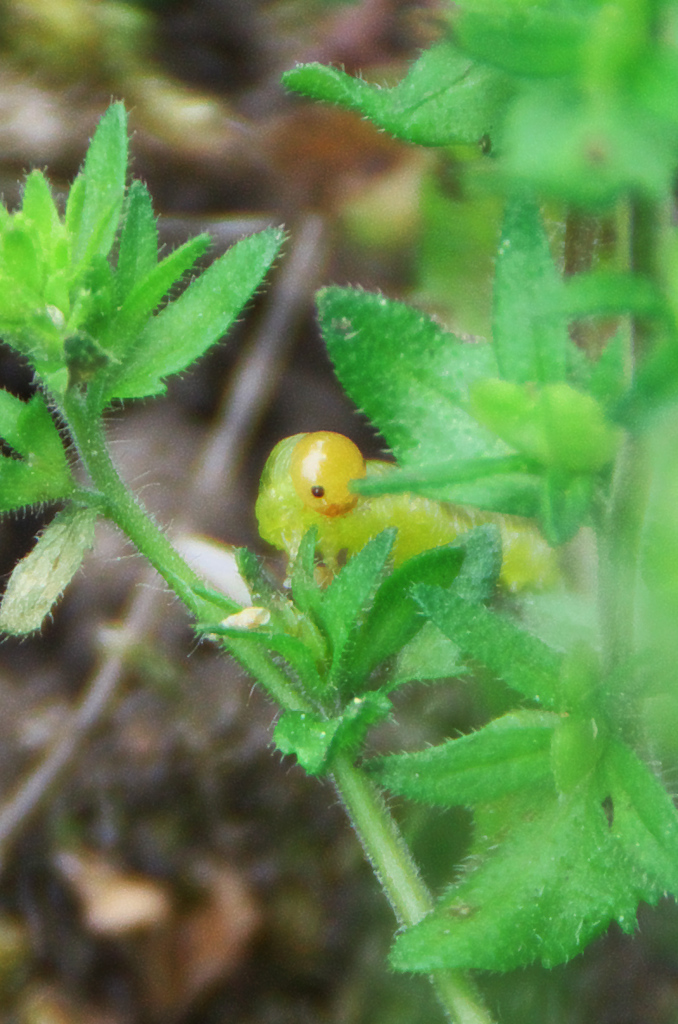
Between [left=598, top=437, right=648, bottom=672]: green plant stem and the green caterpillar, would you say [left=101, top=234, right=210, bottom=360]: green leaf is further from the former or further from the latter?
[left=598, top=437, right=648, bottom=672]: green plant stem

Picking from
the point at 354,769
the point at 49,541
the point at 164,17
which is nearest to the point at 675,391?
the point at 354,769

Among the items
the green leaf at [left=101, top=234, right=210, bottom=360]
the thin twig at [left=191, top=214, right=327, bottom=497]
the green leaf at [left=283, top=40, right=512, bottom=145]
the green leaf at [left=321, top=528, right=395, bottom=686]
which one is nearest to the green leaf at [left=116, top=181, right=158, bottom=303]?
the green leaf at [left=101, top=234, right=210, bottom=360]

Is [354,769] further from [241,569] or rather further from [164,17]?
[164,17]

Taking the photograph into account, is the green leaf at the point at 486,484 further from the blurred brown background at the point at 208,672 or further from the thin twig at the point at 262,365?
the thin twig at the point at 262,365

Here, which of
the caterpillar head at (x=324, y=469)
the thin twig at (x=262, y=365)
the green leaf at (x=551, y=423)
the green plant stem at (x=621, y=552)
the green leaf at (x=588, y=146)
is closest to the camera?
the green leaf at (x=588, y=146)

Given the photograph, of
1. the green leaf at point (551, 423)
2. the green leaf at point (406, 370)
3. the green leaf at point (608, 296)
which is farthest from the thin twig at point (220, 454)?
the green leaf at point (608, 296)

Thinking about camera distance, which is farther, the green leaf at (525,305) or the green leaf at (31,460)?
the green leaf at (31,460)
